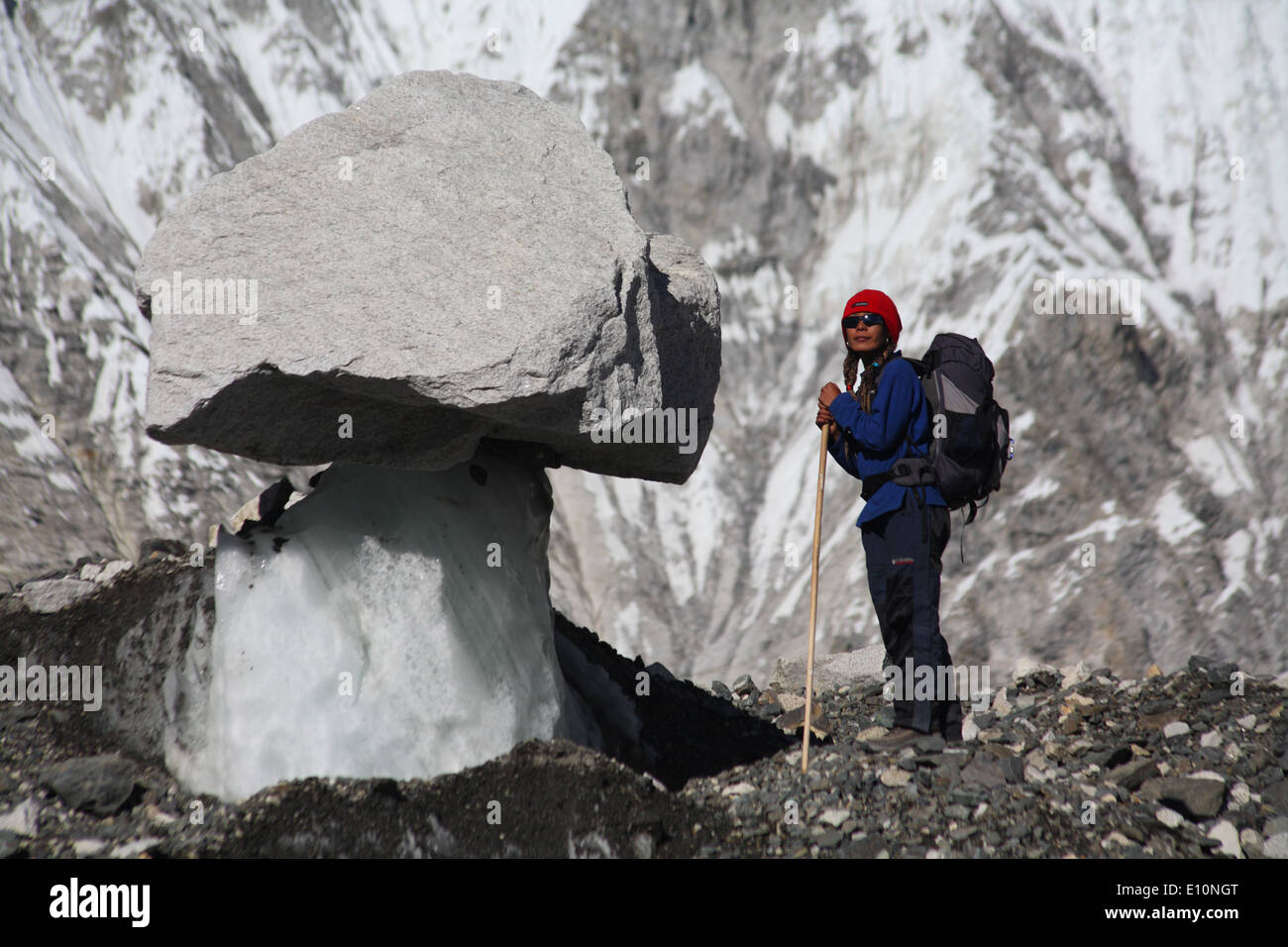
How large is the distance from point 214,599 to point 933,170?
17134mm

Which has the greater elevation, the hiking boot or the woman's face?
the woman's face

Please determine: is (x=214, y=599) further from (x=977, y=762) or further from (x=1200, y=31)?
(x=1200, y=31)

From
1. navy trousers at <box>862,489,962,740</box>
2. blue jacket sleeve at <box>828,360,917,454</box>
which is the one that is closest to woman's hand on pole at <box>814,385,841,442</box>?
blue jacket sleeve at <box>828,360,917,454</box>

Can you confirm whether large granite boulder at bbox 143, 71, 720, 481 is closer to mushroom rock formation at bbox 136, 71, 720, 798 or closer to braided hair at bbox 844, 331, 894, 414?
A: mushroom rock formation at bbox 136, 71, 720, 798

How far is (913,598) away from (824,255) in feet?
52.0

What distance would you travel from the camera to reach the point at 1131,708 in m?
7.19

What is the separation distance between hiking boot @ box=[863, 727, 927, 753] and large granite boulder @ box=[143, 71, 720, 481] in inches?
80.4

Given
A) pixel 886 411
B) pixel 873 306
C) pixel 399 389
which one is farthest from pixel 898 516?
pixel 399 389

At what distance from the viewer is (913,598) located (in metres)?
6.04

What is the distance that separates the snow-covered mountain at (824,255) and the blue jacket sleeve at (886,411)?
425 inches

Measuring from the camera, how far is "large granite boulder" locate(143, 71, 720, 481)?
4.68 m

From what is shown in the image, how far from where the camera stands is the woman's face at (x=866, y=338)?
6160 millimetres

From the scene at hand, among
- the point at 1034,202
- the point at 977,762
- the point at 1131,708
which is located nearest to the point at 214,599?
the point at 977,762

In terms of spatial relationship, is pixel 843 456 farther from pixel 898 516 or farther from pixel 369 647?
pixel 369 647
